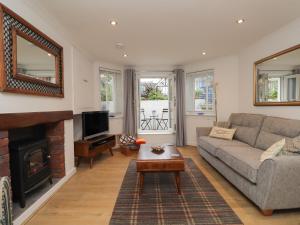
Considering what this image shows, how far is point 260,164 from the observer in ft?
6.63

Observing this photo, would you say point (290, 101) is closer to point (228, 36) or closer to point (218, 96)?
point (228, 36)

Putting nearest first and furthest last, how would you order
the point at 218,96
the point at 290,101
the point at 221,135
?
the point at 290,101
the point at 221,135
the point at 218,96

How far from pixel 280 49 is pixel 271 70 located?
372mm

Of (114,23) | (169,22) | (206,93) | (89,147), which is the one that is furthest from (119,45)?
(206,93)

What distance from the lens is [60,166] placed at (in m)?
2.88

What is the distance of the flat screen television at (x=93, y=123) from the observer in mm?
3643

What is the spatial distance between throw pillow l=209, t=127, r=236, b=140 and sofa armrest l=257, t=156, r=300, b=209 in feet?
5.79

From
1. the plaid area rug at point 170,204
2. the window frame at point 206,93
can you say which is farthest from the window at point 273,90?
the plaid area rug at point 170,204

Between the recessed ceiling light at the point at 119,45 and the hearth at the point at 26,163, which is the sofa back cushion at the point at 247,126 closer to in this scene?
the recessed ceiling light at the point at 119,45

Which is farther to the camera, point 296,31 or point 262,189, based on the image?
point 296,31

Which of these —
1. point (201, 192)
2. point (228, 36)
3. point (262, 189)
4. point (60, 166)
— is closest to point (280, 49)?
point (228, 36)

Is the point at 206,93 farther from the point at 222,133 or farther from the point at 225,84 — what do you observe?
the point at 222,133

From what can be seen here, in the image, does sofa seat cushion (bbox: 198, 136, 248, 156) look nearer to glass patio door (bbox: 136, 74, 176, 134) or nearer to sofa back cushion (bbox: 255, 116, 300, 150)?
sofa back cushion (bbox: 255, 116, 300, 150)

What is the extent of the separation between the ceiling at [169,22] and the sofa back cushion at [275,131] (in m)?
1.44
